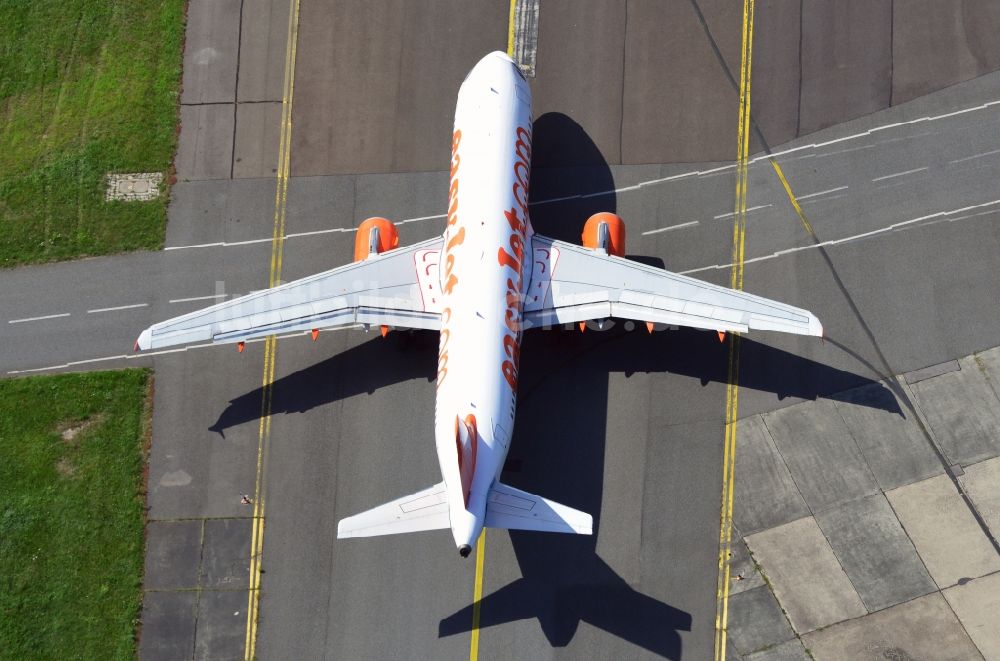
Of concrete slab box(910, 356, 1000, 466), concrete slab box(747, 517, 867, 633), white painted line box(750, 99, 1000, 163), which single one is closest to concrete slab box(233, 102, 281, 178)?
white painted line box(750, 99, 1000, 163)

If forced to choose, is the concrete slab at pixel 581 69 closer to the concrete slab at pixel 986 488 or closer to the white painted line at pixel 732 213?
the white painted line at pixel 732 213

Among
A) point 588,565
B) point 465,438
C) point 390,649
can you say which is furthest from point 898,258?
point 390,649

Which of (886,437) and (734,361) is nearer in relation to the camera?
(886,437)

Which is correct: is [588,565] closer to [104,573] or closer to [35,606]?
[104,573]

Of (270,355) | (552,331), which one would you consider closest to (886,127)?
(552,331)

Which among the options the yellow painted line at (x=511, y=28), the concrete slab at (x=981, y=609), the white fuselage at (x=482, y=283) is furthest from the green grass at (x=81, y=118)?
the concrete slab at (x=981, y=609)

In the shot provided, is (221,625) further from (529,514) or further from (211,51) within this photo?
(211,51)
